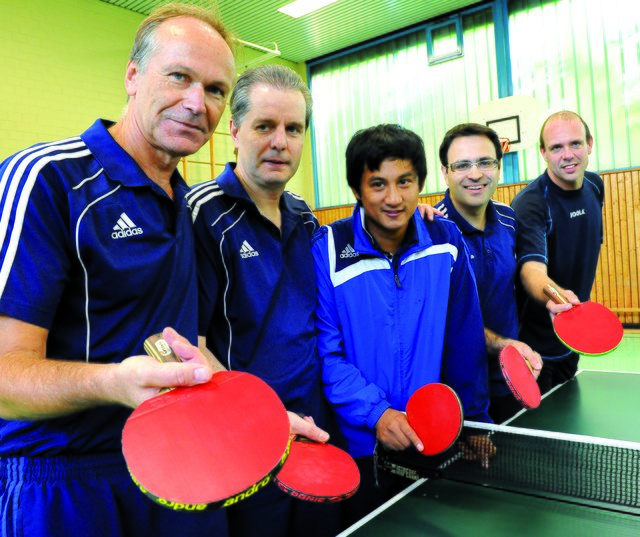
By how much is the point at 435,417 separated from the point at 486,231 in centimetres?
137

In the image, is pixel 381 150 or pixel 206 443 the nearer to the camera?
pixel 206 443

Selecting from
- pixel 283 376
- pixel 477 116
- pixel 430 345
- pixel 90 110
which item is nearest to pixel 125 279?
pixel 283 376

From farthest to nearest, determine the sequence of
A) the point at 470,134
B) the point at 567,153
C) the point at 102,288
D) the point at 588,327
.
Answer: the point at 567,153
the point at 470,134
the point at 588,327
the point at 102,288

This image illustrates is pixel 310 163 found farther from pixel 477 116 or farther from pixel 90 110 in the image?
pixel 90 110

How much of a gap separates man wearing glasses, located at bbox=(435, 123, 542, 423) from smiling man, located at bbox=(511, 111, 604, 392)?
39 centimetres

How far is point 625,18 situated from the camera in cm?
891

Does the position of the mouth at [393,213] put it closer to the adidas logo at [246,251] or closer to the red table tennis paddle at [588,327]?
the adidas logo at [246,251]

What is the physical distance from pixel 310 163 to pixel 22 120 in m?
6.65

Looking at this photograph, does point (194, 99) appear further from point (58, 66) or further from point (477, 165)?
point (58, 66)

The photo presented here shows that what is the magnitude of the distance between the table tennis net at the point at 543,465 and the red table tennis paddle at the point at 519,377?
0.15 meters

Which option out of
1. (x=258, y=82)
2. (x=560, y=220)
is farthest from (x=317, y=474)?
(x=560, y=220)

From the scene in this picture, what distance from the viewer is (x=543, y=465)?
6.33ft

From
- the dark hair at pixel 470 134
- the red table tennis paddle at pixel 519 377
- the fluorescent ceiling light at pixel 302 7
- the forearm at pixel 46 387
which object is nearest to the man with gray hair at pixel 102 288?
the forearm at pixel 46 387

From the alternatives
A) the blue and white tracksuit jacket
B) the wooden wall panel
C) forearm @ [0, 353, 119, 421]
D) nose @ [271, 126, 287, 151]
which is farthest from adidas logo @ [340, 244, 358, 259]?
the wooden wall panel
